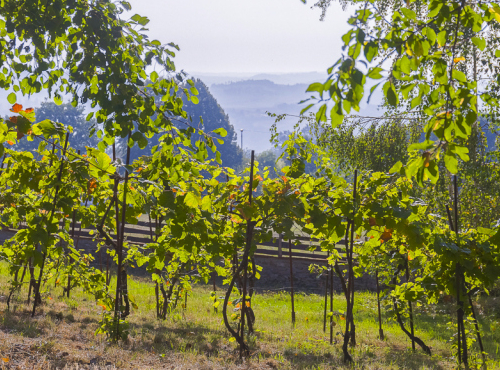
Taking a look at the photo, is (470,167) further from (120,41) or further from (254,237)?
(120,41)

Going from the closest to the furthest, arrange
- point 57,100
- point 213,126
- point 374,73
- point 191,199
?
point 374,73 → point 191,199 → point 57,100 → point 213,126

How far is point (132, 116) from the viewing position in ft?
9.73

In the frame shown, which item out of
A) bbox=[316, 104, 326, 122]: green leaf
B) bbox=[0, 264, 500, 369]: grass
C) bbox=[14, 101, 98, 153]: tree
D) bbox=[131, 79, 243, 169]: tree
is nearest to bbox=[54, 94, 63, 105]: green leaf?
bbox=[0, 264, 500, 369]: grass

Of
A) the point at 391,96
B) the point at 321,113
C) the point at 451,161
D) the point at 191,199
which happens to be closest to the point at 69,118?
the point at 191,199

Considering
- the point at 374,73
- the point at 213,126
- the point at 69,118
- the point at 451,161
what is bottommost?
the point at 451,161

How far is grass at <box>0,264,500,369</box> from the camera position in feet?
11.1

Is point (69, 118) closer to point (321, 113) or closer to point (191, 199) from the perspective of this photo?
point (191, 199)

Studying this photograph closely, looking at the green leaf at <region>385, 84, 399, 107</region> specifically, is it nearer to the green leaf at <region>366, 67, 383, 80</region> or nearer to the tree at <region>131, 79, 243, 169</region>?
the green leaf at <region>366, 67, 383, 80</region>

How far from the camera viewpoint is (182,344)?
431cm

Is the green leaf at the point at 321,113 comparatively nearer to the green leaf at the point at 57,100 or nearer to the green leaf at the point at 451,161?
the green leaf at the point at 451,161

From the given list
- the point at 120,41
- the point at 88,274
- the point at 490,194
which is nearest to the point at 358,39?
the point at 120,41

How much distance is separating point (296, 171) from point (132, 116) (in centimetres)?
151

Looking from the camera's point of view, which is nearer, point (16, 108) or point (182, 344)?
point (16, 108)

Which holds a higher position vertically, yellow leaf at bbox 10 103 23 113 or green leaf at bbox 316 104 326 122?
yellow leaf at bbox 10 103 23 113
